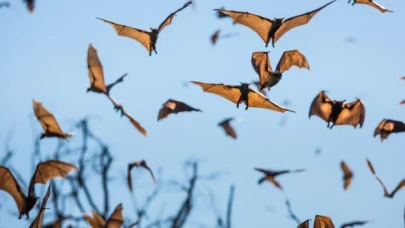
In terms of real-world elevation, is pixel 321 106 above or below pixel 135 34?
below

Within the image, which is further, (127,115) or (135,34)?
(127,115)

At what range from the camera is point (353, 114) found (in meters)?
6.20

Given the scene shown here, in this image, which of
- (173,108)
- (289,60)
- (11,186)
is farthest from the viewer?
(173,108)

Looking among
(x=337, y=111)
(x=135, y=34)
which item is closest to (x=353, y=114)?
(x=337, y=111)

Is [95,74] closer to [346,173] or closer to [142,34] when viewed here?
[142,34]

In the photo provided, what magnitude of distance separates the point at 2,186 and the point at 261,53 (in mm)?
2763

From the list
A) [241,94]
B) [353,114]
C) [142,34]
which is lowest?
[353,114]

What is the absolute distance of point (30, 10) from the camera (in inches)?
257

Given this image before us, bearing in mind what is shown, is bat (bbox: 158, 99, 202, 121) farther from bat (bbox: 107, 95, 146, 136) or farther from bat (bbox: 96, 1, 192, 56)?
bat (bbox: 96, 1, 192, 56)

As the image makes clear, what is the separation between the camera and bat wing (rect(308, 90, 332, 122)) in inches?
240

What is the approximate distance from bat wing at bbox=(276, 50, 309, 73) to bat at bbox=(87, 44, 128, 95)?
1.71m

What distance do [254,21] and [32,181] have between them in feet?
9.14

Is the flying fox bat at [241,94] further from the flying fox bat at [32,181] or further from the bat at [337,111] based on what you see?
the flying fox bat at [32,181]

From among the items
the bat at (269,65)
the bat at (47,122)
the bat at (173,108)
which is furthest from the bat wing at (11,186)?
the bat at (269,65)
